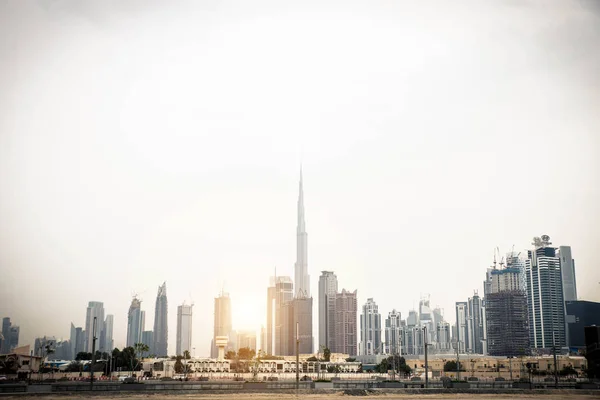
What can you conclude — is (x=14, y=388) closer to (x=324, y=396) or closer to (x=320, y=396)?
(x=320, y=396)

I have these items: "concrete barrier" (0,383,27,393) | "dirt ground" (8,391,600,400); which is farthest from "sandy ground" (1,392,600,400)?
"concrete barrier" (0,383,27,393)

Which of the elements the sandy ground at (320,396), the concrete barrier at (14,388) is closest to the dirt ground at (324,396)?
the sandy ground at (320,396)

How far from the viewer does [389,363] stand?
633 ft

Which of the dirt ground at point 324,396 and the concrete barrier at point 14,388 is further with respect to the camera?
the concrete barrier at point 14,388

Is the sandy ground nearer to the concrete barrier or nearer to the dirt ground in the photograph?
the dirt ground

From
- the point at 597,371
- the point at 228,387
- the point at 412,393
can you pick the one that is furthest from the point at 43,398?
the point at 597,371

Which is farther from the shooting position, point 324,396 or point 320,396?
point 320,396

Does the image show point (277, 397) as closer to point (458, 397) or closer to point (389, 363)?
point (458, 397)

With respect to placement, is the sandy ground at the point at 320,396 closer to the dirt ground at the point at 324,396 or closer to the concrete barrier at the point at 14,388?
the dirt ground at the point at 324,396

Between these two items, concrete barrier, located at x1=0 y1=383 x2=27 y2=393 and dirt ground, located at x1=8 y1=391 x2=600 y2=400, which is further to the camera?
concrete barrier, located at x1=0 y1=383 x2=27 y2=393

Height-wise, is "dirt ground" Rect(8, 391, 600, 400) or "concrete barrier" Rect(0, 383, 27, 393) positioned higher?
"concrete barrier" Rect(0, 383, 27, 393)

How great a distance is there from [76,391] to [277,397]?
2206 cm

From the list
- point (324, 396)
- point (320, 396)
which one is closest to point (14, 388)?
point (320, 396)

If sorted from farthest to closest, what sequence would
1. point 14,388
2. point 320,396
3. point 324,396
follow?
1. point 320,396
2. point 324,396
3. point 14,388
